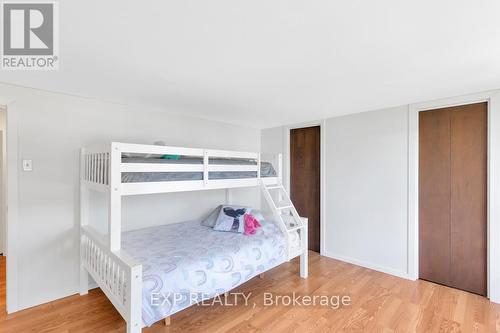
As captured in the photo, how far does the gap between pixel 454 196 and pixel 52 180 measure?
437cm

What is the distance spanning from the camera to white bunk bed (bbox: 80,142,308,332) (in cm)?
170

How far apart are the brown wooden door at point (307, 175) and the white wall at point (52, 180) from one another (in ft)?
8.13

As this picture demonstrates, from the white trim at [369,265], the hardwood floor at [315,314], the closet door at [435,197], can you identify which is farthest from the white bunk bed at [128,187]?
the closet door at [435,197]

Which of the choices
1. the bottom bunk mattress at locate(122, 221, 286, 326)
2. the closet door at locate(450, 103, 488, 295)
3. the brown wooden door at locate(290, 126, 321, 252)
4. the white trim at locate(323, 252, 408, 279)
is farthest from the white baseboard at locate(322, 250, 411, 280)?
the bottom bunk mattress at locate(122, 221, 286, 326)

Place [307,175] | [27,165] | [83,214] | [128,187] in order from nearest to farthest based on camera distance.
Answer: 1. [128,187]
2. [27,165]
3. [83,214]
4. [307,175]

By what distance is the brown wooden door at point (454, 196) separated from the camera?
2.58 metres

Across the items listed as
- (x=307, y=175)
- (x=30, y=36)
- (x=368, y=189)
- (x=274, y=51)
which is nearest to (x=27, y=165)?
(x=30, y=36)

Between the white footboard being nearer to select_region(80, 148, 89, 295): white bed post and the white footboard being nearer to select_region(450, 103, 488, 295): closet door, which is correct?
select_region(80, 148, 89, 295): white bed post

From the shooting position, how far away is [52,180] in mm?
2482

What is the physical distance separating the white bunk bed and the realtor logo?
0.74 metres

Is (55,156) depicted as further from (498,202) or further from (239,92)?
(498,202)

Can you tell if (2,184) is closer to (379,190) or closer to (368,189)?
(368,189)

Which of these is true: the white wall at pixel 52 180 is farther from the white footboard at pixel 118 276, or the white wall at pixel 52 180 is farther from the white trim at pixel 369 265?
the white trim at pixel 369 265

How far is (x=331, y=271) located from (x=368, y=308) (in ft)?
2.77
